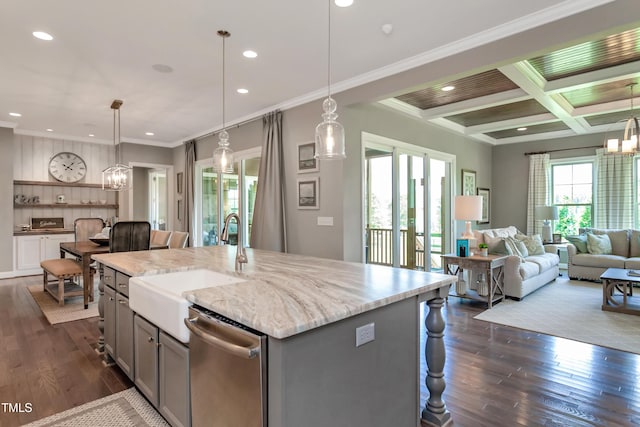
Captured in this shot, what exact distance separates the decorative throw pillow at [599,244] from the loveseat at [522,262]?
68 cm

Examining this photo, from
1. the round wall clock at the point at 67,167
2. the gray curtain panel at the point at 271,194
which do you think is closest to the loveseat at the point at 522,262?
the gray curtain panel at the point at 271,194

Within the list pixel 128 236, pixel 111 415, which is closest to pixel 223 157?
pixel 128 236

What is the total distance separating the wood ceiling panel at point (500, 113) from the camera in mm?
5530

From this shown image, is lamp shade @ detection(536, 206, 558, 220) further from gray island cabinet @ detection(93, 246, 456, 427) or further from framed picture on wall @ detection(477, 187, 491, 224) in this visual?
gray island cabinet @ detection(93, 246, 456, 427)

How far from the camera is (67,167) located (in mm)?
7359

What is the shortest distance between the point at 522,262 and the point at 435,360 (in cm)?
367

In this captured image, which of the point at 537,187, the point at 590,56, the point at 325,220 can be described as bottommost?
the point at 325,220

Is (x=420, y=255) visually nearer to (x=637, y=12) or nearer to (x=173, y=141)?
(x=637, y=12)

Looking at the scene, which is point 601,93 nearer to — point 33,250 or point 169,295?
point 169,295

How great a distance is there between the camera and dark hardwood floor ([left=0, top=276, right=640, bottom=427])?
2.17 m

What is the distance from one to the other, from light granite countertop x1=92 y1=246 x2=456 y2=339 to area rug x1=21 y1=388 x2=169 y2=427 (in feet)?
2.87

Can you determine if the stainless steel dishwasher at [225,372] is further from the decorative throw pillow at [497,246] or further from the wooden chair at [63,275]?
the decorative throw pillow at [497,246]

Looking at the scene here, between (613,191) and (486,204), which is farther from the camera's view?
(486,204)

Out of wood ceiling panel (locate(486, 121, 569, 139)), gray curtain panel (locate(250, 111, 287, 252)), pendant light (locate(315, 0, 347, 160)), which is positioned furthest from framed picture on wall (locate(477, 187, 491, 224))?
pendant light (locate(315, 0, 347, 160))
